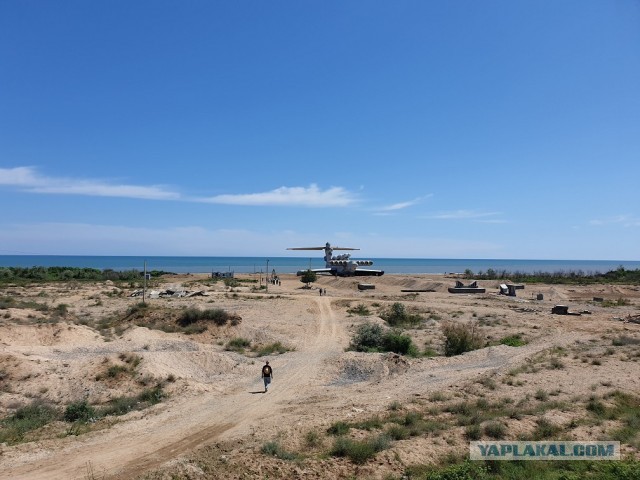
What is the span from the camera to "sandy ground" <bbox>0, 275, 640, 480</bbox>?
11.2m

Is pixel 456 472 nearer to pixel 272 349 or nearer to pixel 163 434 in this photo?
pixel 163 434

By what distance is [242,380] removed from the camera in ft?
63.4

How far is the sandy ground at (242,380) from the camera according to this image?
1120cm

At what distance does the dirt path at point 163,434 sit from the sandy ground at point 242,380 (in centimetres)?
5

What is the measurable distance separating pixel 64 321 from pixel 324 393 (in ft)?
54.7

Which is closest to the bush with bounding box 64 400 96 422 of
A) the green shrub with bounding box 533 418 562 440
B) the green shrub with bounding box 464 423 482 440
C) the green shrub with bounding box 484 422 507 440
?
the green shrub with bounding box 464 423 482 440

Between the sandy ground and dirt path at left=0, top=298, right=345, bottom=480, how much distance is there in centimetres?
5

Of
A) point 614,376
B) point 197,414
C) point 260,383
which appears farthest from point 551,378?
point 197,414

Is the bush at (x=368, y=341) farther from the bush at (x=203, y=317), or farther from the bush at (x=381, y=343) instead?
the bush at (x=203, y=317)

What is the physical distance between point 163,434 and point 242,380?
6644 mm

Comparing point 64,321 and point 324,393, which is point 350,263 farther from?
point 324,393

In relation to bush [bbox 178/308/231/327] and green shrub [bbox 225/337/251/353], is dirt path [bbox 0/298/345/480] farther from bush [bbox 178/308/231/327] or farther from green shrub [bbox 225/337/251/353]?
bush [bbox 178/308/231/327]

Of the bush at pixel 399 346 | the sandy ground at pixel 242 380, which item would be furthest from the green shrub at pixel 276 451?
the bush at pixel 399 346

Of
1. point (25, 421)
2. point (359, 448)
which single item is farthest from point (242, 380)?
point (359, 448)
